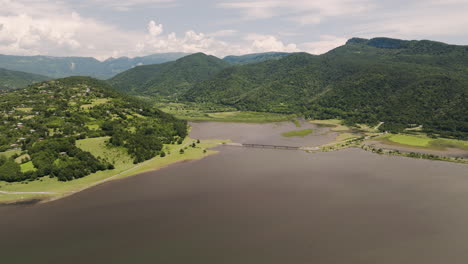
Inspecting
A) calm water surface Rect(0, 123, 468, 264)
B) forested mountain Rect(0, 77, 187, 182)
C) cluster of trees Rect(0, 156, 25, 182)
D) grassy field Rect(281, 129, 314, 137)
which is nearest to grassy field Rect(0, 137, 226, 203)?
cluster of trees Rect(0, 156, 25, 182)

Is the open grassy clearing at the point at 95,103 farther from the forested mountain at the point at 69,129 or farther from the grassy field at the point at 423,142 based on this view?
the grassy field at the point at 423,142

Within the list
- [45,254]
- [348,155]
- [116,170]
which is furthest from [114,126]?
[348,155]

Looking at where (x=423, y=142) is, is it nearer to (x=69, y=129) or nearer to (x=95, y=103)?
(x=69, y=129)

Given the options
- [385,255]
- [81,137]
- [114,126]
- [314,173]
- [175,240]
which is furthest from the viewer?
[114,126]

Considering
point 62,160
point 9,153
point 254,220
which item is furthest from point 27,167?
point 254,220

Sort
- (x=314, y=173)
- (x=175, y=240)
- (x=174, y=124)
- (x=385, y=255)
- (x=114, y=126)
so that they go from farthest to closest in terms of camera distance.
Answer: (x=174, y=124), (x=114, y=126), (x=314, y=173), (x=175, y=240), (x=385, y=255)

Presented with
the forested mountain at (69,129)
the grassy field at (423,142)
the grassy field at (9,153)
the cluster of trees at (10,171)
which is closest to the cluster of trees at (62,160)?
the forested mountain at (69,129)

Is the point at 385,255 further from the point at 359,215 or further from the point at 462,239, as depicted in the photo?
the point at 462,239

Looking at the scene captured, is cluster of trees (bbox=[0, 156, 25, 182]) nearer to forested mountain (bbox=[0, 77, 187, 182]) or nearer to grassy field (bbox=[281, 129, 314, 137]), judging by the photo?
forested mountain (bbox=[0, 77, 187, 182])
